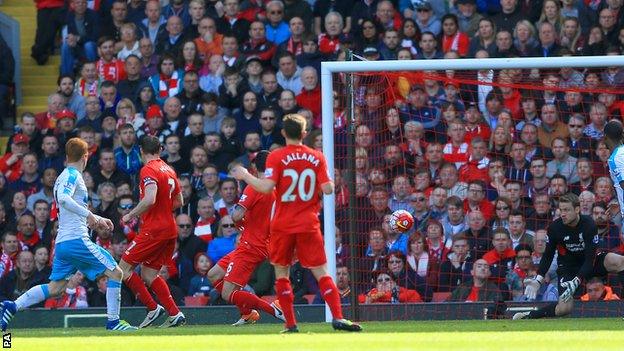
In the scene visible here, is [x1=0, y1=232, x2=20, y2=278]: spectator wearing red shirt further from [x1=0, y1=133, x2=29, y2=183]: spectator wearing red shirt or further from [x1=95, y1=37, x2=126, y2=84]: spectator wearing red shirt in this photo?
[x1=95, y1=37, x2=126, y2=84]: spectator wearing red shirt

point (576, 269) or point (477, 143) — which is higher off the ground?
point (477, 143)

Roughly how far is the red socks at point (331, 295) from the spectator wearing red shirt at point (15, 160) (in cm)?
860

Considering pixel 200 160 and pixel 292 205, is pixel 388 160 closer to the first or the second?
pixel 200 160

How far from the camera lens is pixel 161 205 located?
1580 centimetres

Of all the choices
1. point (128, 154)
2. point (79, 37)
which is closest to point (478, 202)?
point (128, 154)

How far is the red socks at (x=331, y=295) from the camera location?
13602 mm

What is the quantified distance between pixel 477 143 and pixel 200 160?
11.4ft

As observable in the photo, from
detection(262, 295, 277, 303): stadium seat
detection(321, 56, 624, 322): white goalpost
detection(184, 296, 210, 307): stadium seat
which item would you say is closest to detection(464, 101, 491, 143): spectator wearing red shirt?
detection(321, 56, 624, 322): white goalpost

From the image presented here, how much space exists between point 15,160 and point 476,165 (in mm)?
6466

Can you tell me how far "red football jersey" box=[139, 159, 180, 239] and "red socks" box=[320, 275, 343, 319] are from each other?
2598mm

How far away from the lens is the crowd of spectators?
17906 millimetres

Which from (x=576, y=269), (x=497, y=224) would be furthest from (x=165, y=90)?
(x=576, y=269)

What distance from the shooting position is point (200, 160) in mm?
19828

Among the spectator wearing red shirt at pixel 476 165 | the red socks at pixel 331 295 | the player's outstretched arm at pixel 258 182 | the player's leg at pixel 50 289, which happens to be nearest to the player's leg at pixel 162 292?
the player's leg at pixel 50 289
